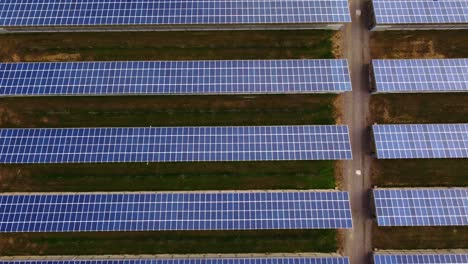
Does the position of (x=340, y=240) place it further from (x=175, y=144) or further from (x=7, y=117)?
(x=7, y=117)

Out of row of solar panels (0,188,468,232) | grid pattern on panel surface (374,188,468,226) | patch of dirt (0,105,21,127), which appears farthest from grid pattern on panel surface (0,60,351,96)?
grid pattern on panel surface (374,188,468,226)

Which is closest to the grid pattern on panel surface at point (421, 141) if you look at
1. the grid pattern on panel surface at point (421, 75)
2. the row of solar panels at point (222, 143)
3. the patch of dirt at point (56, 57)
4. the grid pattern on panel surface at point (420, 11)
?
the row of solar panels at point (222, 143)

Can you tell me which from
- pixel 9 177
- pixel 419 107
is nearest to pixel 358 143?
pixel 419 107

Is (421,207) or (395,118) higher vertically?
(395,118)

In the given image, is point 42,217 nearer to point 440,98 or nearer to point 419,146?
point 419,146

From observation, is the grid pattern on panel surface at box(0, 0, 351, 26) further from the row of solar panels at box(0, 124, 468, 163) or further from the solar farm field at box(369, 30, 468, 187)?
the row of solar panels at box(0, 124, 468, 163)

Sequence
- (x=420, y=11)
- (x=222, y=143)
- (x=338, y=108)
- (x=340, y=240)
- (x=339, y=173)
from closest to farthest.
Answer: (x=222, y=143)
(x=340, y=240)
(x=420, y=11)
(x=339, y=173)
(x=338, y=108)
